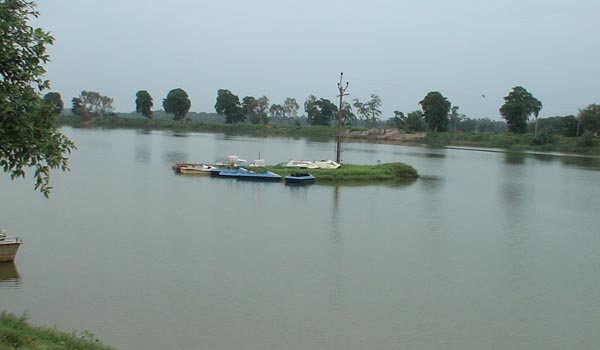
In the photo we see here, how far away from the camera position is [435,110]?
311 ft

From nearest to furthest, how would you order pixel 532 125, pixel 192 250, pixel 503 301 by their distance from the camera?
pixel 503 301 < pixel 192 250 < pixel 532 125

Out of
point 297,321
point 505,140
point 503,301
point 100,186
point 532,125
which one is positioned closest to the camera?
point 297,321

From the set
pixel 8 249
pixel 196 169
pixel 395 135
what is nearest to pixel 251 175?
pixel 196 169

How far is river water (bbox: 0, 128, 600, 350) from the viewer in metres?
10.7

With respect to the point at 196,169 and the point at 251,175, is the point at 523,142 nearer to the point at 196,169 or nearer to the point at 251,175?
the point at 251,175

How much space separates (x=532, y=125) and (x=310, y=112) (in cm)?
4178

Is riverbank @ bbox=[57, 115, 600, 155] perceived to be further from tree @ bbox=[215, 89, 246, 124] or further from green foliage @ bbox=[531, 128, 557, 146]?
tree @ bbox=[215, 89, 246, 124]

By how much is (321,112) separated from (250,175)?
8681 cm

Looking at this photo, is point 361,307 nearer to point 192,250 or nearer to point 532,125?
point 192,250

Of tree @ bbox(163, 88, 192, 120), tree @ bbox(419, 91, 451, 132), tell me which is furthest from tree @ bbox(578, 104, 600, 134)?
tree @ bbox(163, 88, 192, 120)

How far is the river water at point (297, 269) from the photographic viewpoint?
10719 millimetres

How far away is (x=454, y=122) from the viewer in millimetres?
116875

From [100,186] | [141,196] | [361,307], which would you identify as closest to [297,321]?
[361,307]

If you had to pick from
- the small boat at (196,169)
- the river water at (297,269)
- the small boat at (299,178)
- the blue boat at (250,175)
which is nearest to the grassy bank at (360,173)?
the small boat at (299,178)
